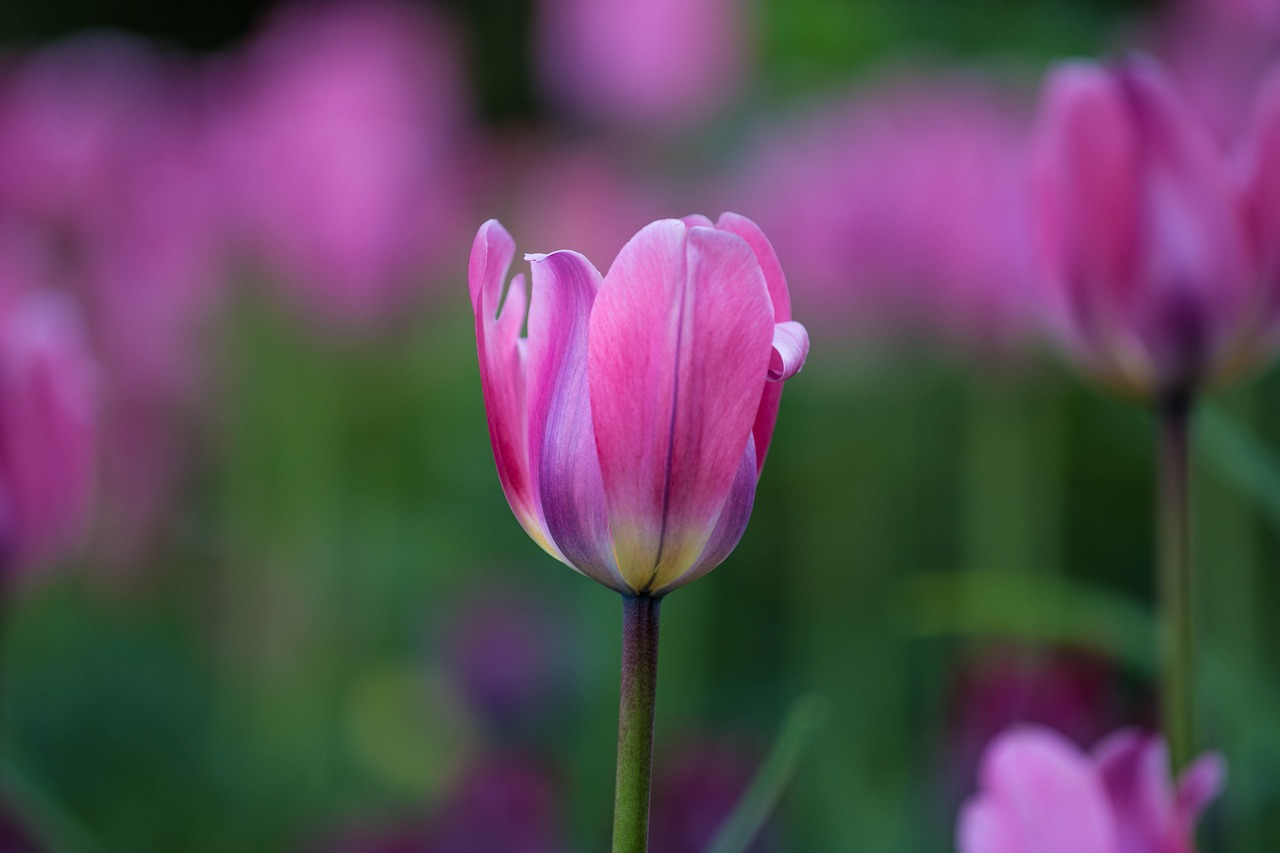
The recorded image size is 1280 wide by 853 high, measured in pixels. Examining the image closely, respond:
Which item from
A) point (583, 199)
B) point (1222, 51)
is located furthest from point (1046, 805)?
point (1222, 51)

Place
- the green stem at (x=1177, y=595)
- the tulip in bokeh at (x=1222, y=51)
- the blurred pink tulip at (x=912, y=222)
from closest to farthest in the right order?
the green stem at (x=1177, y=595)
the blurred pink tulip at (x=912, y=222)
the tulip in bokeh at (x=1222, y=51)

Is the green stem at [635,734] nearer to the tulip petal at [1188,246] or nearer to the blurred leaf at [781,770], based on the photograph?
the blurred leaf at [781,770]

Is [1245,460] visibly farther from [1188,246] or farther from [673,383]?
[673,383]

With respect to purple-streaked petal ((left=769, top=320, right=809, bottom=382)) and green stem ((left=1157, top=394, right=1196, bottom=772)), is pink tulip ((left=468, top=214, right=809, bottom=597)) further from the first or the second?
green stem ((left=1157, top=394, right=1196, bottom=772))

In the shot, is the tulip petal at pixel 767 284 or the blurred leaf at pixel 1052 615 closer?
the tulip petal at pixel 767 284

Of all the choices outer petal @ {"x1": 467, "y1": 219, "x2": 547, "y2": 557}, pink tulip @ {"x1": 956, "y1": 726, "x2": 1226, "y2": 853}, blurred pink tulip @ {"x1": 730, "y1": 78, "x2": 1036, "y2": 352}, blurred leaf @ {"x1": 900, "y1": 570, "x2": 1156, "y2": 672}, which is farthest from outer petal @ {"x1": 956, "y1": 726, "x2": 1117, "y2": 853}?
blurred pink tulip @ {"x1": 730, "y1": 78, "x2": 1036, "y2": 352}

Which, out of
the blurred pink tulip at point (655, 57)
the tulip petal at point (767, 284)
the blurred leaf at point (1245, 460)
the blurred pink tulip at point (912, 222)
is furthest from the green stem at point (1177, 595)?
the blurred pink tulip at point (655, 57)
